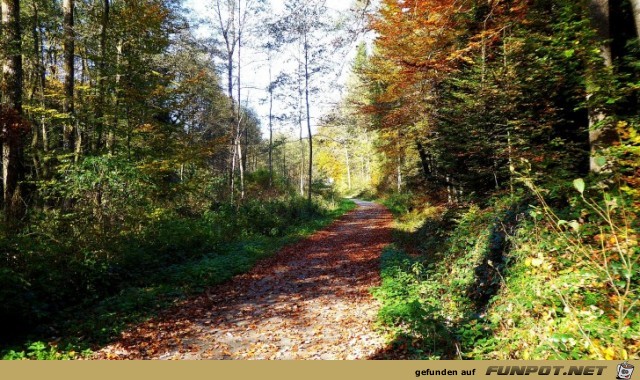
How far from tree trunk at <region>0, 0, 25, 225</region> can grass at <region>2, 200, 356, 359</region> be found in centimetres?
339

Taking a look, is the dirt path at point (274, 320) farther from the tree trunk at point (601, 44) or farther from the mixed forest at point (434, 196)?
the tree trunk at point (601, 44)

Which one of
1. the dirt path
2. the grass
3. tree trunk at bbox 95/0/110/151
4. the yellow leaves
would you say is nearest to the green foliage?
the grass

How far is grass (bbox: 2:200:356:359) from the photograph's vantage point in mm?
4551

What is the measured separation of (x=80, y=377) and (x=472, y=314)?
503 centimetres

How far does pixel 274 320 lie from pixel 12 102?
7974 mm

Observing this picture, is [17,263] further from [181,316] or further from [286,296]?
[286,296]

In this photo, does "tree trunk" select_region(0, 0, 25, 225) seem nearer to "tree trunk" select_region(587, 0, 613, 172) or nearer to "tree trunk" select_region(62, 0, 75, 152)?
"tree trunk" select_region(62, 0, 75, 152)

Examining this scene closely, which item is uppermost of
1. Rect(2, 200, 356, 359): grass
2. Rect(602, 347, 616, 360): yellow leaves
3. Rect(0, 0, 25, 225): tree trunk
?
Rect(0, 0, 25, 225): tree trunk

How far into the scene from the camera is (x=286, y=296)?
7293mm

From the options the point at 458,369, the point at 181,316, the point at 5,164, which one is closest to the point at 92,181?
the point at 5,164

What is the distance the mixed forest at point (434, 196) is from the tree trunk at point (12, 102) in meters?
0.04

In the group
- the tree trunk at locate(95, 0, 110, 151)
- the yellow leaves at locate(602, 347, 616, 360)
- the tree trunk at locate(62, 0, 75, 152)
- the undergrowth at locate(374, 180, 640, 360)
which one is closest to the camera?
the yellow leaves at locate(602, 347, 616, 360)

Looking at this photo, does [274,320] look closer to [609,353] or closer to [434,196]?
[609,353]

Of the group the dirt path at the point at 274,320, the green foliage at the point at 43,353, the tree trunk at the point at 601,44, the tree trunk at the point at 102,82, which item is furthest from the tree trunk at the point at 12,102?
the tree trunk at the point at 601,44
